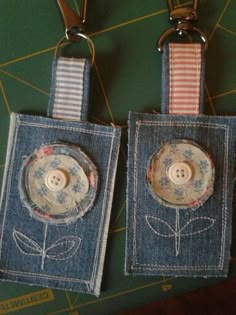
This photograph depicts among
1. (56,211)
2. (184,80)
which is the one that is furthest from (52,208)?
(184,80)

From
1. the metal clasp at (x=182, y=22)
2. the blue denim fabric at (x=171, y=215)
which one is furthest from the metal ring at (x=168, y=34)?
the blue denim fabric at (x=171, y=215)

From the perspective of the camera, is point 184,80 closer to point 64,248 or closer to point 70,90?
point 70,90

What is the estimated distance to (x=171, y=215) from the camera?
0.69m

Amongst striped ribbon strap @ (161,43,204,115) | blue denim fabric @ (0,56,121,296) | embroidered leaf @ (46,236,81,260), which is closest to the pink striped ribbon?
striped ribbon strap @ (161,43,204,115)

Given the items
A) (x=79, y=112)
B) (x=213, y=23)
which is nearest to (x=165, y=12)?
(x=213, y=23)

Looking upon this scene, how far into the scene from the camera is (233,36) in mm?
722

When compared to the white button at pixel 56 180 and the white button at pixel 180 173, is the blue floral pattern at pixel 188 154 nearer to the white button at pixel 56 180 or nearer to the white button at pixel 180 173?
the white button at pixel 180 173

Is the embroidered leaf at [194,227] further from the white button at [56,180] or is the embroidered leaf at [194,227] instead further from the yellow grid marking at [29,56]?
the yellow grid marking at [29,56]

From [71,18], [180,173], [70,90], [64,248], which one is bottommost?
[64,248]

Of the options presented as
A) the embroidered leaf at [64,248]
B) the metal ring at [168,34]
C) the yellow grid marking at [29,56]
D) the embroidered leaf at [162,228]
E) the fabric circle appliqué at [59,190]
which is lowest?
the embroidered leaf at [64,248]

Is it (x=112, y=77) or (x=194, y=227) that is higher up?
(x=112, y=77)

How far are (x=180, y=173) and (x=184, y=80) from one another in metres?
0.14

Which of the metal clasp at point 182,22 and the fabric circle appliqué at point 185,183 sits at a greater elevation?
the metal clasp at point 182,22

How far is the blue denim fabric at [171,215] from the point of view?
2.25 ft
